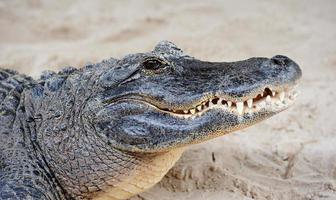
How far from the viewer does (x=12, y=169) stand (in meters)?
3.59

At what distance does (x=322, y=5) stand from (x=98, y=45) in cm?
301

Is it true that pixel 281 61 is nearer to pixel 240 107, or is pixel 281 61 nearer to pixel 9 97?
pixel 240 107

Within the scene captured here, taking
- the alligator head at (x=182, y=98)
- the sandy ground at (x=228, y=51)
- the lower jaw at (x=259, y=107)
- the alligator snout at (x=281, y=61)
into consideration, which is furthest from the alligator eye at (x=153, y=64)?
the sandy ground at (x=228, y=51)

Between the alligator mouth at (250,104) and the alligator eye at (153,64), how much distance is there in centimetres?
31

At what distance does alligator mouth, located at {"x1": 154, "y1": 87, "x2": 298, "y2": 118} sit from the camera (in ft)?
10.7

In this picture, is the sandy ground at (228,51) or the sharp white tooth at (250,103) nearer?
the sharp white tooth at (250,103)

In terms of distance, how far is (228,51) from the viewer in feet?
20.7

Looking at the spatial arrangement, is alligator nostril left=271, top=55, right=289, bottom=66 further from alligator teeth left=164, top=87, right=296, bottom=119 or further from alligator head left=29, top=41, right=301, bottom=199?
alligator teeth left=164, top=87, right=296, bottom=119

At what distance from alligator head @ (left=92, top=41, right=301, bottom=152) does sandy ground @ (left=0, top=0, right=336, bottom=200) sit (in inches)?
30.1

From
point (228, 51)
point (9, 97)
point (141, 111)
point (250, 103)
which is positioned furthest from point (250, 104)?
point (228, 51)

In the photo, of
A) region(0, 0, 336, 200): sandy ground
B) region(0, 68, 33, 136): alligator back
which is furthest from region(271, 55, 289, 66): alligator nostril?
region(0, 68, 33, 136): alligator back

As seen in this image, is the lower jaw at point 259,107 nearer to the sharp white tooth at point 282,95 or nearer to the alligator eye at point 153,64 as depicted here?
the sharp white tooth at point 282,95

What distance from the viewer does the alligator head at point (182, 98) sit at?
3.27 m

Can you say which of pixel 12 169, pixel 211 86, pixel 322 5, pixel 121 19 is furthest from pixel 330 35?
pixel 12 169
